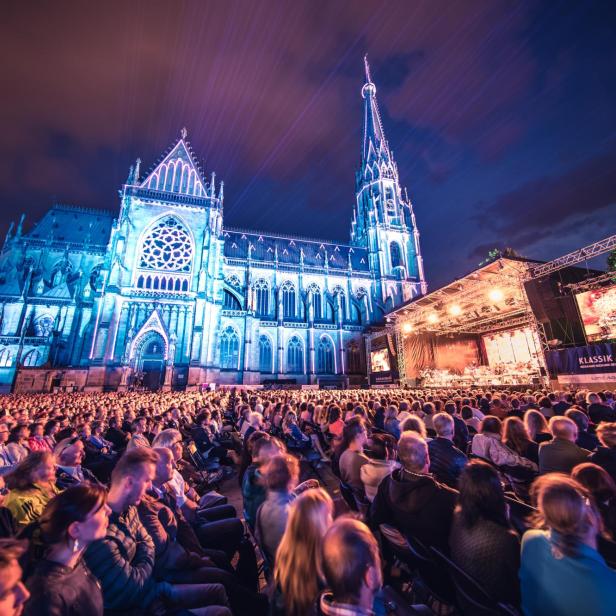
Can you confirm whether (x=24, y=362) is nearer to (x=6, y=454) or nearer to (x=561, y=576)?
(x=6, y=454)

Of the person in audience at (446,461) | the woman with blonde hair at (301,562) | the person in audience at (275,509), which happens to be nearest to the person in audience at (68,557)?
the woman with blonde hair at (301,562)

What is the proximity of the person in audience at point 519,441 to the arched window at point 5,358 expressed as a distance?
40000 millimetres

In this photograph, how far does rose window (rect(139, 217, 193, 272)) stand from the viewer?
106ft

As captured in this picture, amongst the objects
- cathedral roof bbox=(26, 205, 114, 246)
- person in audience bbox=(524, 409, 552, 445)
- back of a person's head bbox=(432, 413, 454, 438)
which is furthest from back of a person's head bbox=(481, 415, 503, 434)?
cathedral roof bbox=(26, 205, 114, 246)

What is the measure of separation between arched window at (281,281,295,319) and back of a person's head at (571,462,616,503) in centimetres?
3795

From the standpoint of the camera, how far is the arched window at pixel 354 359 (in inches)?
1577

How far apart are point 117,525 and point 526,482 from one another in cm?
485

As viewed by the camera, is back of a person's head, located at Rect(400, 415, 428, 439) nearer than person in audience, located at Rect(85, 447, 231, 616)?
No

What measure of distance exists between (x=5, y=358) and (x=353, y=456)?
39060mm

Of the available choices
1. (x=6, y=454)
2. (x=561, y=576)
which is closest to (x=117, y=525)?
(x=561, y=576)

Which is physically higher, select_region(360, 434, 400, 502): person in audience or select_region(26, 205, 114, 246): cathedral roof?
select_region(26, 205, 114, 246): cathedral roof

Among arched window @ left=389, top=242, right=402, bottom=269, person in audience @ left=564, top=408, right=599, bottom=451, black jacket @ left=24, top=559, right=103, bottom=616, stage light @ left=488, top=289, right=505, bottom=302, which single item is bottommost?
black jacket @ left=24, top=559, right=103, bottom=616

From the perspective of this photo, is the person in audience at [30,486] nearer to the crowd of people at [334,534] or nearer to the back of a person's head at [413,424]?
the crowd of people at [334,534]

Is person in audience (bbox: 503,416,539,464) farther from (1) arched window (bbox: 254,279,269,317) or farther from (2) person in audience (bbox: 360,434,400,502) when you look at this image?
(1) arched window (bbox: 254,279,269,317)
